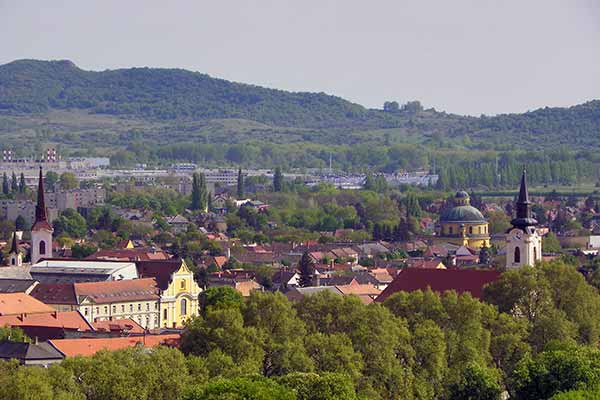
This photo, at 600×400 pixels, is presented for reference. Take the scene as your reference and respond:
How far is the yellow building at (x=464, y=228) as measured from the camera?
96.1m

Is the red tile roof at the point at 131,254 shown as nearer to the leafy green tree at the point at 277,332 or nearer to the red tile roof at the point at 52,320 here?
the red tile roof at the point at 52,320

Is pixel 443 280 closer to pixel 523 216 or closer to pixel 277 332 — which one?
pixel 523 216

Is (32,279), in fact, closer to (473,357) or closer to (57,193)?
(473,357)

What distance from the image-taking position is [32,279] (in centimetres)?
6519

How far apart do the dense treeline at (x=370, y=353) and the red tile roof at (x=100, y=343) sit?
1430 millimetres

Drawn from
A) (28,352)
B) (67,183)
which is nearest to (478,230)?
(28,352)

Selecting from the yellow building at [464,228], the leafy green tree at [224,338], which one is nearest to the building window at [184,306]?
the leafy green tree at [224,338]

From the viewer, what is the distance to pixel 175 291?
6475cm

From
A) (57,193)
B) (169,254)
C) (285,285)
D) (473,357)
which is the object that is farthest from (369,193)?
(473,357)

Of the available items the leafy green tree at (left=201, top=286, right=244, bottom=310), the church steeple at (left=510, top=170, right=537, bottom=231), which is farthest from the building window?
the church steeple at (left=510, top=170, right=537, bottom=231)

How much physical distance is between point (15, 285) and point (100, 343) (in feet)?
61.2

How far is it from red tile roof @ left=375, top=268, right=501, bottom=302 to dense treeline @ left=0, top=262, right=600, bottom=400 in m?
2.11

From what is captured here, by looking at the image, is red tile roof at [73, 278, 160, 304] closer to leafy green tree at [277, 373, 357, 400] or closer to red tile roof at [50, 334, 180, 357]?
red tile roof at [50, 334, 180, 357]

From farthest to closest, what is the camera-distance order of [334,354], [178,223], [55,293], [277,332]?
1. [178,223]
2. [55,293]
3. [277,332]
4. [334,354]
